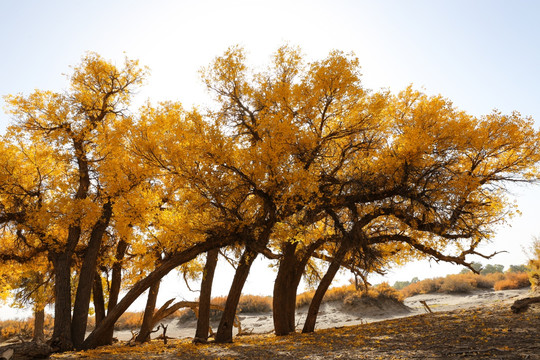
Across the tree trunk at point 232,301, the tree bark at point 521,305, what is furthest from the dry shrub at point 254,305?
the tree bark at point 521,305

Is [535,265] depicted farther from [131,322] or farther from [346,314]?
[131,322]

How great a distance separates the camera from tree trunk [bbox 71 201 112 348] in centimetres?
1254

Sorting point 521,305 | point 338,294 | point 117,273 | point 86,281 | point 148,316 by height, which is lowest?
point 521,305

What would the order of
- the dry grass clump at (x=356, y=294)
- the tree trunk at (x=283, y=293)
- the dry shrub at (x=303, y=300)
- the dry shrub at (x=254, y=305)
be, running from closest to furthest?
the tree trunk at (x=283, y=293), the dry grass clump at (x=356, y=294), the dry shrub at (x=303, y=300), the dry shrub at (x=254, y=305)

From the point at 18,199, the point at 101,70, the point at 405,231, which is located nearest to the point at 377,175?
the point at 405,231

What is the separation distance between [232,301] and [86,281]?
532 cm

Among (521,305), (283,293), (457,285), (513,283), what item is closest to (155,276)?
(283,293)

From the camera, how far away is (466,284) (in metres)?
26.1

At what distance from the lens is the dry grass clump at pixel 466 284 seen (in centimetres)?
2542

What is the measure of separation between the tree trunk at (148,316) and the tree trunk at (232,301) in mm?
4372

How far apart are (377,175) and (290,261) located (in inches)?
169

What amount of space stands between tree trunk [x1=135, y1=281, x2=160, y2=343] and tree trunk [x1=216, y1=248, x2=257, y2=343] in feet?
14.3

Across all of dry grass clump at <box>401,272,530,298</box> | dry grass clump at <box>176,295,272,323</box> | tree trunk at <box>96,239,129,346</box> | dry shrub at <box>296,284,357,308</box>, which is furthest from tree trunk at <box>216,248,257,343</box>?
dry grass clump at <box>401,272,530,298</box>

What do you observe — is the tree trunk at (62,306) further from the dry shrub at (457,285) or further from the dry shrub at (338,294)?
the dry shrub at (457,285)
